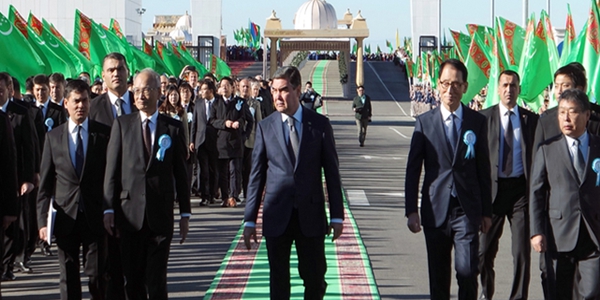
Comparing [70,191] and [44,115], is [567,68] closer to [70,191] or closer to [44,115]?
[70,191]

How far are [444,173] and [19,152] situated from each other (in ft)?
13.8

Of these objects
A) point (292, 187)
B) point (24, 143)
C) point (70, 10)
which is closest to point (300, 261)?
point (292, 187)

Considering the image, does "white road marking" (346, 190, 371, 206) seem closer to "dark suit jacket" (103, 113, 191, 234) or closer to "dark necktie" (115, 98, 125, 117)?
"dark necktie" (115, 98, 125, 117)

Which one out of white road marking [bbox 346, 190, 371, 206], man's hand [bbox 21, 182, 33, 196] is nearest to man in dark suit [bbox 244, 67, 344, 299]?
man's hand [bbox 21, 182, 33, 196]

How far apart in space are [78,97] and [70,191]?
0.70 m

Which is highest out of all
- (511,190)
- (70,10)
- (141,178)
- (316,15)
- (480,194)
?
(316,15)

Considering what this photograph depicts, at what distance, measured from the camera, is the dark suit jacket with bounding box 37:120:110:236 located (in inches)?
330

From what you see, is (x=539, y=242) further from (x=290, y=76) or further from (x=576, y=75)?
(x=290, y=76)

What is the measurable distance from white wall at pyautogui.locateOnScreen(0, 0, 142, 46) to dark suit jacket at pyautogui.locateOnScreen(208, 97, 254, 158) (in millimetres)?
47503

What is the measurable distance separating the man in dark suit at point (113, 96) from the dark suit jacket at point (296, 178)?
74.5 inches

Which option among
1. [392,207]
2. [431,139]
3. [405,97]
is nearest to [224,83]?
[392,207]

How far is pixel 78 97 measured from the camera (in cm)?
855

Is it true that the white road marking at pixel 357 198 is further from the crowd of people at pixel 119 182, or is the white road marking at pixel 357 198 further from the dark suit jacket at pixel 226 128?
the crowd of people at pixel 119 182

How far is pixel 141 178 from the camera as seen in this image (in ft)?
26.6
